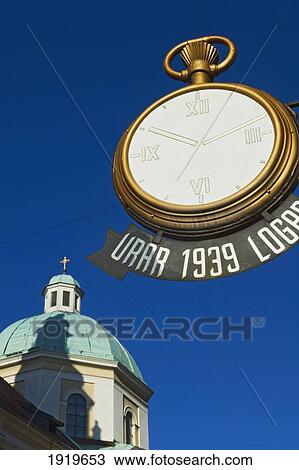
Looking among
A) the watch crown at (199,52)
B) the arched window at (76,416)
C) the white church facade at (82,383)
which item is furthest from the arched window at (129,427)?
the watch crown at (199,52)

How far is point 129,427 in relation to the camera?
109ft

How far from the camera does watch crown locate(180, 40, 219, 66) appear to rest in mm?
3408

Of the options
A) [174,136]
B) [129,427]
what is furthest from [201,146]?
[129,427]

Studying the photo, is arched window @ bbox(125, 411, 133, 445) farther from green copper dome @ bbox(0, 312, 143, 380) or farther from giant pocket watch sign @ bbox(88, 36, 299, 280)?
giant pocket watch sign @ bbox(88, 36, 299, 280)

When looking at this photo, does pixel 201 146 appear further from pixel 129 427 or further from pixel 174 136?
pixel 129 427

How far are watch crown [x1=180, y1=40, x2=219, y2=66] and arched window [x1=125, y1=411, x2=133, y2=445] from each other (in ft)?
101

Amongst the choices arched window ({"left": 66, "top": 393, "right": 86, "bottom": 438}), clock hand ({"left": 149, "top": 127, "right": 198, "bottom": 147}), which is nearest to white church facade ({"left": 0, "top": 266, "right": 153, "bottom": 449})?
arched window ({"left": 66, "top": 393, "right": 86, "bottom": 438})

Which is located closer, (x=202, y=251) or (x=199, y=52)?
(x=202, y=251)

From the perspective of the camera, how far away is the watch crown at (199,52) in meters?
3.41

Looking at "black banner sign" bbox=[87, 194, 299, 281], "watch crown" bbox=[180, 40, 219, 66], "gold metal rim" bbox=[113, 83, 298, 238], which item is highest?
"watch crown" bbox=[180, 40, 219, 66]

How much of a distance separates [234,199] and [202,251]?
238 mm

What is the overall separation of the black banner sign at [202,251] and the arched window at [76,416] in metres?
29.1
